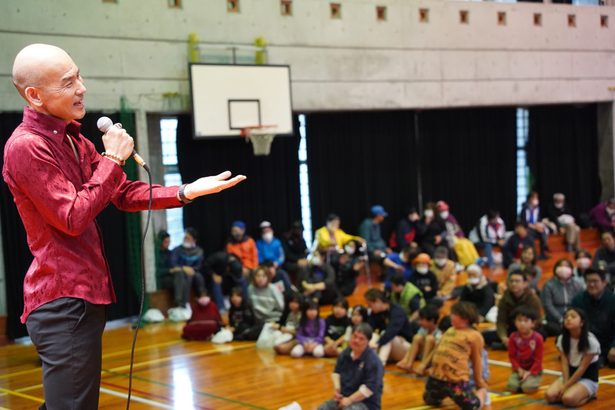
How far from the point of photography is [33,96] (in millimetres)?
2516

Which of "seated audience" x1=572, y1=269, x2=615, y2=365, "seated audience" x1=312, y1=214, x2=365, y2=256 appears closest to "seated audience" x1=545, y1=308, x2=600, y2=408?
"seated audience" x1=572, y1=269, x2=615, y2=365

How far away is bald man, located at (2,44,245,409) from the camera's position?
2428mm

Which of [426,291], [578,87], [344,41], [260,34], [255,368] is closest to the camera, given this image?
[255,368]

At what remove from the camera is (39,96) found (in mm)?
2514

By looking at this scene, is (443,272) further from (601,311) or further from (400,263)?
(601,311)

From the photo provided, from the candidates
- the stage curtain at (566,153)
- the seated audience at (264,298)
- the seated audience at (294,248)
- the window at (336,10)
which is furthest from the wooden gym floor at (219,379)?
the stage curtain at (566,153)

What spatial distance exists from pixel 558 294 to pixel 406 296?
1932 mm

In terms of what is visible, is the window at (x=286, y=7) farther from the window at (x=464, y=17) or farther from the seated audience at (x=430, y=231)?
the seated audience at (x=430, y=231)

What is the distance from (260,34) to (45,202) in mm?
12177

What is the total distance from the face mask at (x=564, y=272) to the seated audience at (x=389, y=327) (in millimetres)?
2090

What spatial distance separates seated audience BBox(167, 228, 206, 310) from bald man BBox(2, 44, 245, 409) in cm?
1036

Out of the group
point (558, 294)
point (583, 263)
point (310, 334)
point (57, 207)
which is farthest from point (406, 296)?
point (57, 207)

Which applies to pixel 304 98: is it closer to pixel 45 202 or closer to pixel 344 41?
pixel 344 41

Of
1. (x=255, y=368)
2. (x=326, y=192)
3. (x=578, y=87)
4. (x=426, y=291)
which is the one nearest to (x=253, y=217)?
(x=326, y=192)
